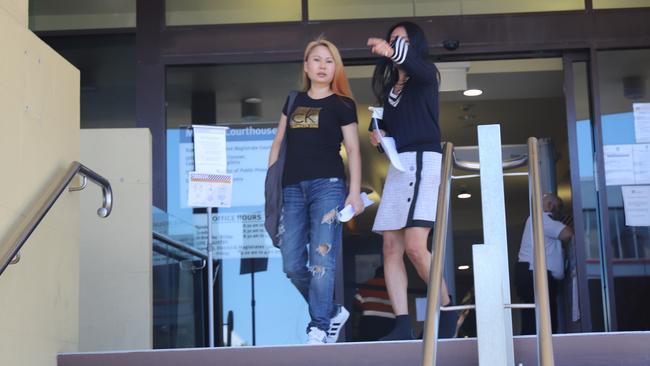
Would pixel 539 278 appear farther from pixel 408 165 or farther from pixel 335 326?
pixel 335 326

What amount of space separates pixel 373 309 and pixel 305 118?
3378 millimetres

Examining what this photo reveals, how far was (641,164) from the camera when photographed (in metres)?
7.80

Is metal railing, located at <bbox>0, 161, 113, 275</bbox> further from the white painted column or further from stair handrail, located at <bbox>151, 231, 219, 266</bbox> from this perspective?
the white painted column

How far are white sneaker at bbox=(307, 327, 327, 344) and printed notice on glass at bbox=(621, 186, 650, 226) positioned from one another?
3009 millimetres

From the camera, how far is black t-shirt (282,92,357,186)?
19.0ft

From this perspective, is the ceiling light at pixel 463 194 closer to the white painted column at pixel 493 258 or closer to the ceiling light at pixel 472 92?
the ceiling light at pixel 472 92

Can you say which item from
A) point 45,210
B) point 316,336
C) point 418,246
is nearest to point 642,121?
point 418,246

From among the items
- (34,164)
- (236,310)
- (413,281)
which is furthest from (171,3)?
(413,281)

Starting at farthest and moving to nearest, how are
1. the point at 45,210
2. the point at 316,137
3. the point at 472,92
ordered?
the point at 472,92 → the point at 316,137 → the point at 45,210

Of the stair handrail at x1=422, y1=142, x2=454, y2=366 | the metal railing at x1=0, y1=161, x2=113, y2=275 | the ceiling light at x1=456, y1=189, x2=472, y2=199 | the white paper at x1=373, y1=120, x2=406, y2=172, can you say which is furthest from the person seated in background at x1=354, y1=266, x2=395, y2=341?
the ceiling light at x1=456, y1=189, x2=472, y2=199

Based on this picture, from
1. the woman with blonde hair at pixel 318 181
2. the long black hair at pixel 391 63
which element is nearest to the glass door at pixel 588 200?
the long black hair at pixel 391 63

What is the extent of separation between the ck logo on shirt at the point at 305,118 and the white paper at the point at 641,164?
2886 millimetres

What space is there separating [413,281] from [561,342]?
6923 mm

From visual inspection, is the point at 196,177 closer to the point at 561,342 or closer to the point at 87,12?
the point at 87,12
